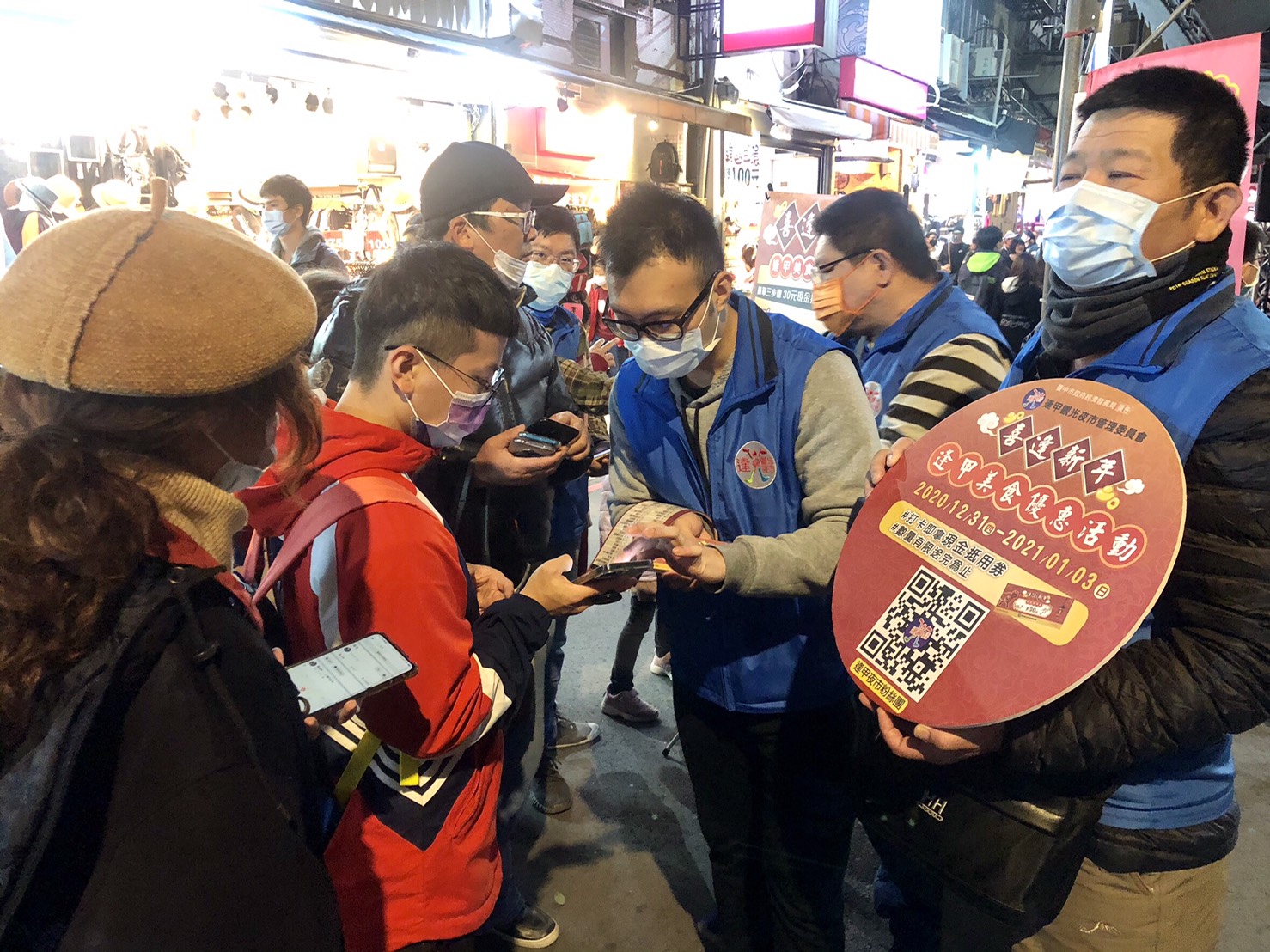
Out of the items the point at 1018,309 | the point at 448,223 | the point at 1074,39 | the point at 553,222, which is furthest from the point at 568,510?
the point at 1018,309

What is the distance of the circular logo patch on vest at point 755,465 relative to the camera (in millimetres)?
1865

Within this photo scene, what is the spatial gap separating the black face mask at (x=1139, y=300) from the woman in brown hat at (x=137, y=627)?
137 centimetres

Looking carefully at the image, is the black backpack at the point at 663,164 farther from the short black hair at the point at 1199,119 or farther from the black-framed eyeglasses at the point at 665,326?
the short black hair at the point at 1199,119

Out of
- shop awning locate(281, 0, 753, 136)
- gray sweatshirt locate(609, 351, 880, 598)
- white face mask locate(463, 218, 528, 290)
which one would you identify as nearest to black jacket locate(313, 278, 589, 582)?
white face mask locate(463, 218, 528, 290)

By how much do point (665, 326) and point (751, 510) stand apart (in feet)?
1.65

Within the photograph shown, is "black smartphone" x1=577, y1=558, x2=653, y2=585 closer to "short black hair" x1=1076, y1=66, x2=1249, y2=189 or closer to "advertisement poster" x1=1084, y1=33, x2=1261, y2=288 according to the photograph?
"short black hair" x1=1076, y1=66, x2=1249, y2=189

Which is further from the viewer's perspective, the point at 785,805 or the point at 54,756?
the point at 785,805

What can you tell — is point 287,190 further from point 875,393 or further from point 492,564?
point 875,393

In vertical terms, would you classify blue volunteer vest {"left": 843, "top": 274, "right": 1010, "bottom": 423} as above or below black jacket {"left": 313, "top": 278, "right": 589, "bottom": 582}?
above

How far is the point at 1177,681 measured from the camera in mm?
1209

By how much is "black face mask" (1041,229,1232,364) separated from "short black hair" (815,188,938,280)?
1.45 meters

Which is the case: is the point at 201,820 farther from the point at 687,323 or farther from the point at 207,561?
the point at 687,323

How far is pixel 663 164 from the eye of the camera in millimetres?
8727

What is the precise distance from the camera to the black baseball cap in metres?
3.17
